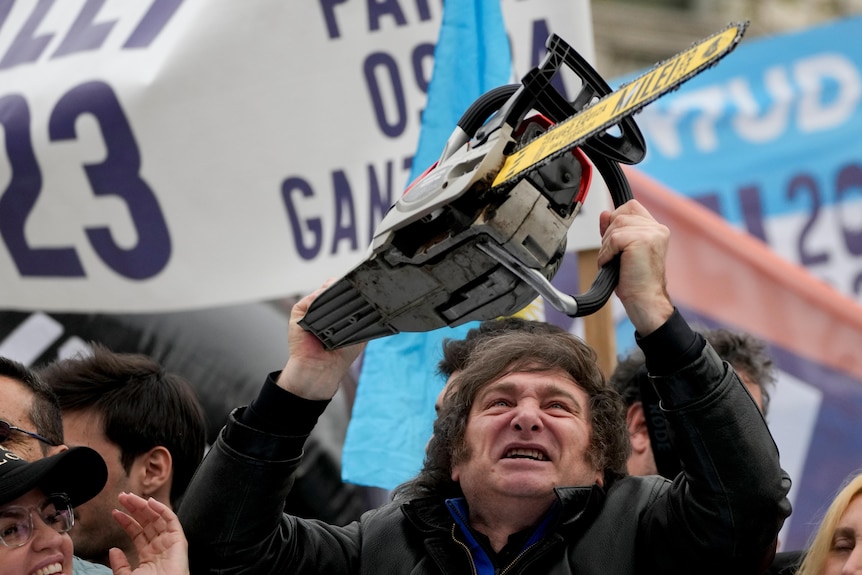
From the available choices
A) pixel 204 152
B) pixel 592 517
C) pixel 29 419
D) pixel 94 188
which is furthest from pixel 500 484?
Answer: pixel 94 188

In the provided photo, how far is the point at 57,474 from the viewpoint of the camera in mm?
2727

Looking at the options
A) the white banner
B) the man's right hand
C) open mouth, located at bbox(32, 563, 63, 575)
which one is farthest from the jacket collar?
the white banner

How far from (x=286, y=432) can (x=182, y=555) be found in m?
0.30

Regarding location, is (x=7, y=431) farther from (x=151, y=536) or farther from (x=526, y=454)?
(x=526, y=454)

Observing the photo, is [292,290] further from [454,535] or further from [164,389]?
[454,535]

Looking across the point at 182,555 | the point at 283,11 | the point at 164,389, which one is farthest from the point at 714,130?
the point at 182,555

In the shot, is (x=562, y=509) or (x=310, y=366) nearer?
(x=562, y=509)

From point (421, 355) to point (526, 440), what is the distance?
122cm

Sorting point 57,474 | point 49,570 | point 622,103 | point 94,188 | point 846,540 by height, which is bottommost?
point 846,540

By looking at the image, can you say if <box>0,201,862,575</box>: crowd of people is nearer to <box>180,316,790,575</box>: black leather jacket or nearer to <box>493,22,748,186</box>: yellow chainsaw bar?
<box>180,316,790,575</box>: black leather jacket

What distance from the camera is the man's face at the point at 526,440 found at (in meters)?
2.96

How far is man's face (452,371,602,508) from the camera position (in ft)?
9.71

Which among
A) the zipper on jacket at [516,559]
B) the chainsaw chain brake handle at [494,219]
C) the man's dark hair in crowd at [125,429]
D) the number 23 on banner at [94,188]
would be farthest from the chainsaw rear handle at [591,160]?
the number 23 on banner at [94,188]

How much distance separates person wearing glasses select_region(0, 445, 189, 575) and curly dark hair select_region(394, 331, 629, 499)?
1.80 feet
